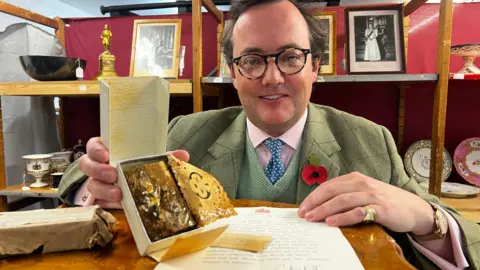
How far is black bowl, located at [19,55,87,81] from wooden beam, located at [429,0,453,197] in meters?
1.84

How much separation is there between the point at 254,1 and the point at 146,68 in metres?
1.07

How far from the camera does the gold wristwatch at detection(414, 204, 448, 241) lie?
66 centimetres

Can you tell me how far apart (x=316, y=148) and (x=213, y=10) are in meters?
1.14

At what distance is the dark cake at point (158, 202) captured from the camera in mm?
431

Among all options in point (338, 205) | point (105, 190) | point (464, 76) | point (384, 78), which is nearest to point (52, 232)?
point (105, 190)

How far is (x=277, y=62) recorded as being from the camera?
2.98ft

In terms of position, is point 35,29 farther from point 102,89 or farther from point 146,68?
point 102,89

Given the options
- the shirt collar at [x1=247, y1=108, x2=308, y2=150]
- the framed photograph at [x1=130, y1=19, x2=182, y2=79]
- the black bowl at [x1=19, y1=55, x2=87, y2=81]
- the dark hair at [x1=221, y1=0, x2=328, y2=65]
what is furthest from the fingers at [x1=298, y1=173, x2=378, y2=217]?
the black bowl at [x1=19, y1=55, x2=87, y2=81]

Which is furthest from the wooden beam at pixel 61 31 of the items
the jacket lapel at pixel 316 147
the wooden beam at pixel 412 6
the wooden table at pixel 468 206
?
the wooden table at pixel 468 206

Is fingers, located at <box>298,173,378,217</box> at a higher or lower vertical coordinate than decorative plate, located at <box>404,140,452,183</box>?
higher

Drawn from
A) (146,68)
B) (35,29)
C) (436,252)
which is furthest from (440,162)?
(35,29)

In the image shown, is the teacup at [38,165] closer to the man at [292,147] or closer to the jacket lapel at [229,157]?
the man at [292,147]

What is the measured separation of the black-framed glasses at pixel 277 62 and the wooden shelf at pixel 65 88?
2.43 feet

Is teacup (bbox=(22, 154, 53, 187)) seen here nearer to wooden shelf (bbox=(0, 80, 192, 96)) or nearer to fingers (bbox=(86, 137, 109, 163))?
wooden shelf (bbox=(0, 80, 192, 96))
